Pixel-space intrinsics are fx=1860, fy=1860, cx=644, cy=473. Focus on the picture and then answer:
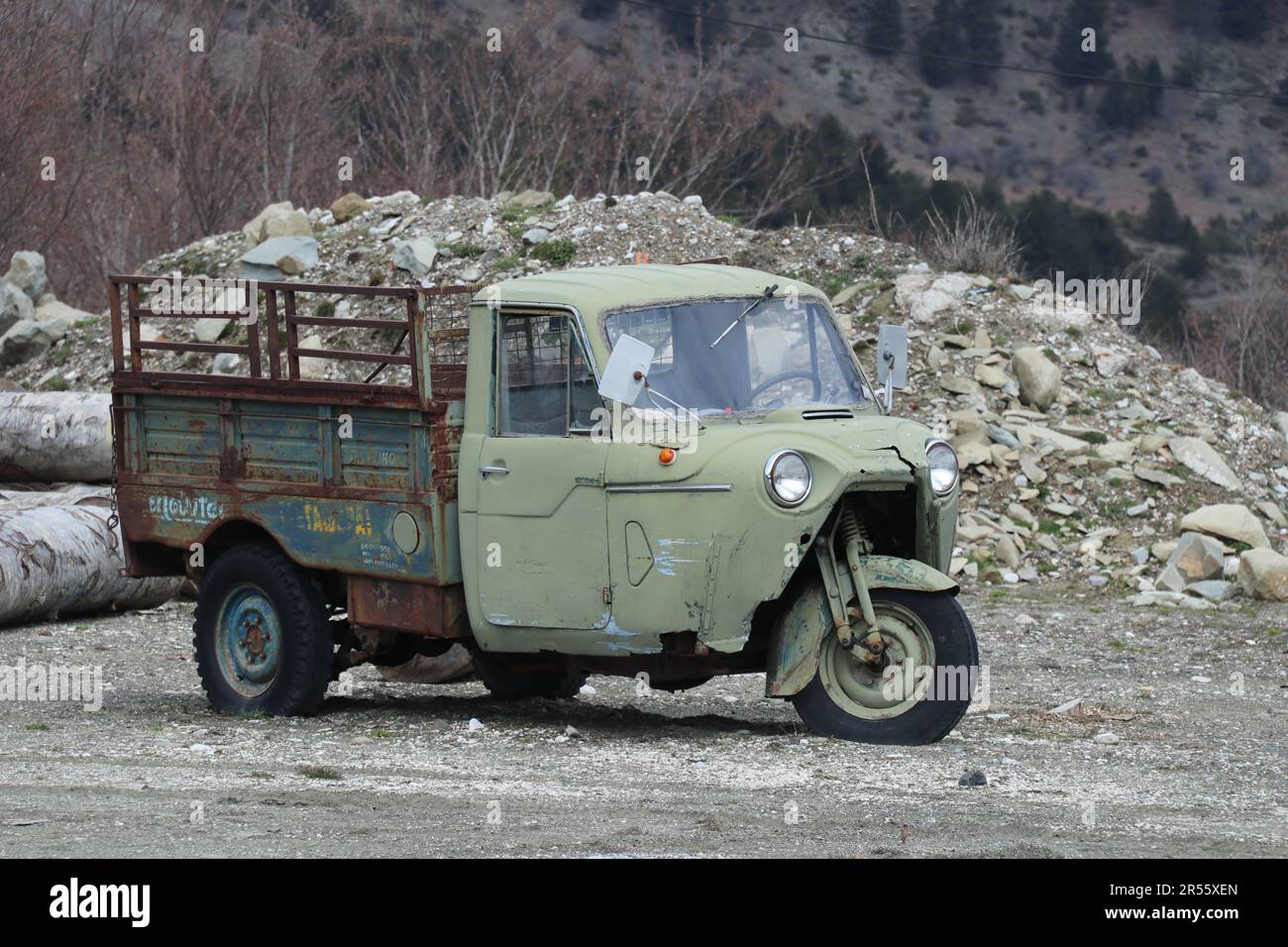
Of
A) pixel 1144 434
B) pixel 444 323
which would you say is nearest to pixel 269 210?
pixel 1144 434

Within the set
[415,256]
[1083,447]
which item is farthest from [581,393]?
[415,256]

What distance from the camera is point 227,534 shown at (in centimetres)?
1012

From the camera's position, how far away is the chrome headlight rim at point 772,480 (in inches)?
321

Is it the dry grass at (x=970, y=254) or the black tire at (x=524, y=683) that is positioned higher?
the dry grass at (x=970, y=254)

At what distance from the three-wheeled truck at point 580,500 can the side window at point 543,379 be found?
0.04 ft

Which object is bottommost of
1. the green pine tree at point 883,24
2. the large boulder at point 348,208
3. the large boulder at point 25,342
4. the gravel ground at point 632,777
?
the gravel ground at point 632,777

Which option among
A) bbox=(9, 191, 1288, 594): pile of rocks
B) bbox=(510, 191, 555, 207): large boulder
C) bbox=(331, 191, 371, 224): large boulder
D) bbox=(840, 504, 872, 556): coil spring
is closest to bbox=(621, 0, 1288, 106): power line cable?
bbox=(331, 191, 371, 224): large boulder

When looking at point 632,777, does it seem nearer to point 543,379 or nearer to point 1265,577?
point 543,379

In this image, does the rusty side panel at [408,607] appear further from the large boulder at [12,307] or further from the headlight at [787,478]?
the large boulder at [12,307]

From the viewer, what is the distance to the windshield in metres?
8.83

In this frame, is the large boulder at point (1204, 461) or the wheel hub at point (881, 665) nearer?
the wheel hub at point (881, 665)

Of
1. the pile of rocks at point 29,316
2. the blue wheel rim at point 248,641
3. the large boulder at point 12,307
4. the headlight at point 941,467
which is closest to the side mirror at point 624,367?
the headlight at point 941,467
